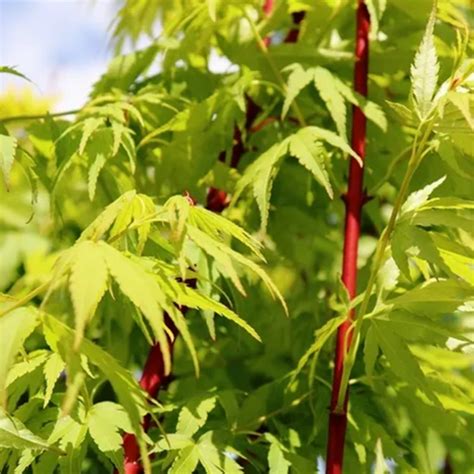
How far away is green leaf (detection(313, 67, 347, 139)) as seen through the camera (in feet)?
2.36

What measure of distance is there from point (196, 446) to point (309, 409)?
171 mm

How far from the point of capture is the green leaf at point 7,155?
23.3 inches

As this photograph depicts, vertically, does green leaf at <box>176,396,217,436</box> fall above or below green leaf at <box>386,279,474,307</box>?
below

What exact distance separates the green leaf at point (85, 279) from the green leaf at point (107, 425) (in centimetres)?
15

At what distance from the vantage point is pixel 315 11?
0.82m

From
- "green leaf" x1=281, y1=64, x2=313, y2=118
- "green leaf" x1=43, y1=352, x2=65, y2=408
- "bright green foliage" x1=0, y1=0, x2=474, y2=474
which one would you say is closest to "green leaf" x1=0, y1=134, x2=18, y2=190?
"bright green foliage" x1=0, y1=0, x2=474, y2=474

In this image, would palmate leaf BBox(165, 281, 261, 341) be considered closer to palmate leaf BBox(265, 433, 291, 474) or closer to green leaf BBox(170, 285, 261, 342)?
green leaf BBox(170, 285, 261, 342)

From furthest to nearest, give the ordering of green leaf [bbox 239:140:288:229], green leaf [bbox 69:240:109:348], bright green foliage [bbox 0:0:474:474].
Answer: green leaf [bbox 239:140:288:229] < bright green foliage [bbox 0:0:474:474] < green leaf [bbox 69:240:109:348]

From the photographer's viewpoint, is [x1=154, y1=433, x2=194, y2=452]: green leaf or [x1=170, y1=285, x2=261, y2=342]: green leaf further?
[x1=154, y1=433, x2=194, y2=452]: green leaf

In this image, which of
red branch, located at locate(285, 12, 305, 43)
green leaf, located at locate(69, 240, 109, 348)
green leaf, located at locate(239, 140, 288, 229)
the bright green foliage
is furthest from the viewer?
red branch, located at locate(285, 12, 305, 43)

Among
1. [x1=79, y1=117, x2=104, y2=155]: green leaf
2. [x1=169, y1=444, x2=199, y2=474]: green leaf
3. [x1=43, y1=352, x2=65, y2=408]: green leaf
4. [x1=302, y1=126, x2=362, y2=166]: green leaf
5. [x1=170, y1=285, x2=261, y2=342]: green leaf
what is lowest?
[x1=169, y1=444, x2=199, y2=474]: green leaf

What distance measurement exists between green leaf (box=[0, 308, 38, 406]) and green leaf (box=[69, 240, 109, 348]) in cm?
4

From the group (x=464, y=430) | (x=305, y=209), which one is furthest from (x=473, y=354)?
(x=305, y=209)

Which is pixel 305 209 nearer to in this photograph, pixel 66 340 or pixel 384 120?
pixel 384 120
